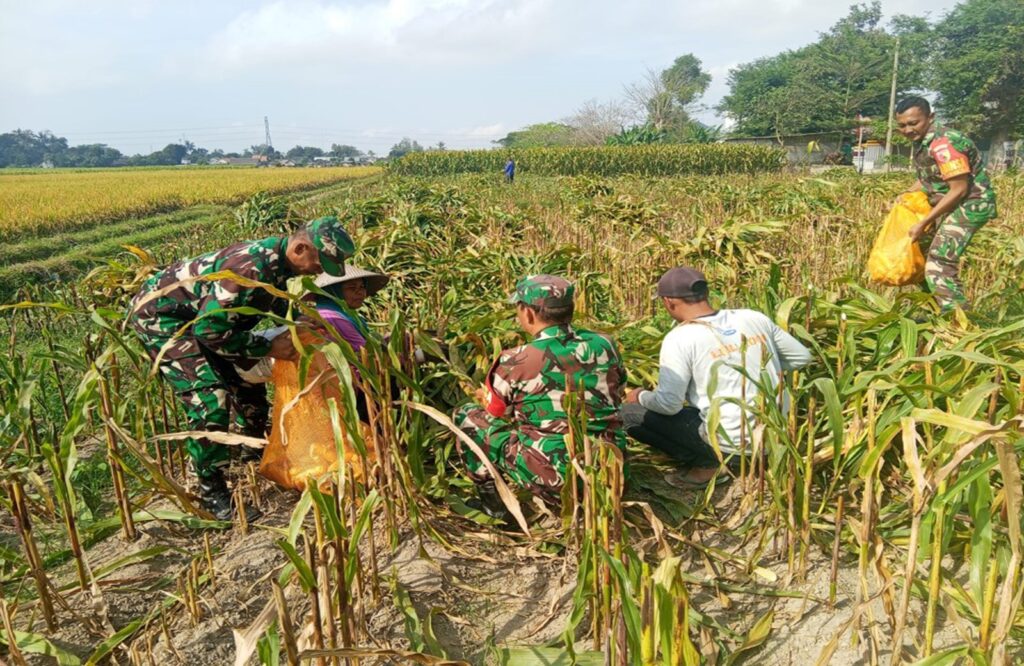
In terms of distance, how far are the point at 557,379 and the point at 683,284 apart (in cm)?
65

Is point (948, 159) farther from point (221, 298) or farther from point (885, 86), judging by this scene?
point (885, 86)

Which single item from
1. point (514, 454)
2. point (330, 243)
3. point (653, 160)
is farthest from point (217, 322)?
point (653, 160)

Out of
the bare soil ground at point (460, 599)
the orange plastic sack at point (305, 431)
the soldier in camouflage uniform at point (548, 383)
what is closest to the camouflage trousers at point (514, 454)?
the soldier in camouflage uniform at point (548, 383)

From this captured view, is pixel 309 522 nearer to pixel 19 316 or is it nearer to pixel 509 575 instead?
pixel 509 575

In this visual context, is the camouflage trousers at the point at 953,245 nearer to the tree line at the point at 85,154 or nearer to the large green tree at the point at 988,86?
the large green tree at the point at 988,86

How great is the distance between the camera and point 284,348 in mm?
2447

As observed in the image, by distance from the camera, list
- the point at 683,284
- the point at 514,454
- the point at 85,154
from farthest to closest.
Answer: the point at 85,154 < the point at 683,284 < the point at 514,454

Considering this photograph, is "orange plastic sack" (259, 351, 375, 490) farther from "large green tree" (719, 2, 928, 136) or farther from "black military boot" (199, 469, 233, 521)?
"large green tree" (719, 2, 928, 136)

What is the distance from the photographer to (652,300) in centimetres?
436

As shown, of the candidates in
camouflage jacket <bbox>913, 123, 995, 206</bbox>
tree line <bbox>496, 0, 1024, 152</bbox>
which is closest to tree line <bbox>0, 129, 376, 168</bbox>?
tree line <bbox>496, 0, 1024, 152</bbox>

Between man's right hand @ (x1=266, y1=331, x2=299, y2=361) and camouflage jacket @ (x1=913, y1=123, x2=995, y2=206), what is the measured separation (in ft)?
11.8

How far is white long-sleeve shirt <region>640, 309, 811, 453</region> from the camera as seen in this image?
2365mm

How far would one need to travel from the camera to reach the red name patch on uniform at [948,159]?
11.6 ft

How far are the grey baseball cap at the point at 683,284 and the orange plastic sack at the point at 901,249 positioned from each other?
1.99m
